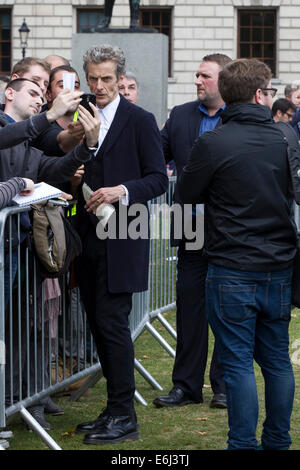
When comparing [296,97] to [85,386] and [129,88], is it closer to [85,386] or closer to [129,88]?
[129,88]

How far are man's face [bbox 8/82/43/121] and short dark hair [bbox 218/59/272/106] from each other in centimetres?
120

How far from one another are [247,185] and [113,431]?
5.27 ft

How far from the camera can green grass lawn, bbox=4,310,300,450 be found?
17.1ft

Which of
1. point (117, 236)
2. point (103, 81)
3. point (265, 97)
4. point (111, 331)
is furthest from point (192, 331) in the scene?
point (265, 97)

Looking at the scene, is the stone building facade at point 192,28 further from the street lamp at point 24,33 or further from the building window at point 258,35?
the street lamp at point 24,33

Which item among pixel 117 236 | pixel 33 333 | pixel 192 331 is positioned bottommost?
pixel 192 331

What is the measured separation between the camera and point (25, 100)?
5293 mm

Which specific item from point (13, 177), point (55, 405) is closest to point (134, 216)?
point (13, 177)

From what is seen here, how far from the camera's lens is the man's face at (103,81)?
517cm

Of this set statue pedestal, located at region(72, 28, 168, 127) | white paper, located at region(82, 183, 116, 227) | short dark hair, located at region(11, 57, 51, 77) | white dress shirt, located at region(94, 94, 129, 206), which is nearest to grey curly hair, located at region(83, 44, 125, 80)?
white dress shirt, located at region(94, 94, 129, 206)

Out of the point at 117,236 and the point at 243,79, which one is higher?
the point at 243,79

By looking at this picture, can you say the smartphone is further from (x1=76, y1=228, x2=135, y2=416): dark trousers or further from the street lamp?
the street lamp

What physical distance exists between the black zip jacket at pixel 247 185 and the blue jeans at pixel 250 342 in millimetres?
85

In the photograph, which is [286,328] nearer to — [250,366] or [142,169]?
[250,366]
